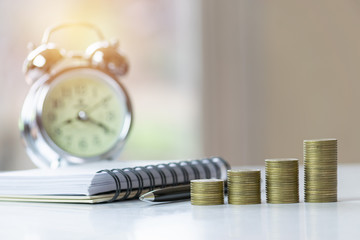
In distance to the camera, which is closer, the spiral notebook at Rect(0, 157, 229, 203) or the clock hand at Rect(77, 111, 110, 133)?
the spiral notebook at Rect(0, 157, 229, 203)

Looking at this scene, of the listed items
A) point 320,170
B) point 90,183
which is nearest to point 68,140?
point 90,183

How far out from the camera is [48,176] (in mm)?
1244

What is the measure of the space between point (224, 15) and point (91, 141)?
2.28m

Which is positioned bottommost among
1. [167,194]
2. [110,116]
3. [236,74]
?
[167,194]

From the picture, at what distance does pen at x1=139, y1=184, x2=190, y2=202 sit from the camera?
1180mm

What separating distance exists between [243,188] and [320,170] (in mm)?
134

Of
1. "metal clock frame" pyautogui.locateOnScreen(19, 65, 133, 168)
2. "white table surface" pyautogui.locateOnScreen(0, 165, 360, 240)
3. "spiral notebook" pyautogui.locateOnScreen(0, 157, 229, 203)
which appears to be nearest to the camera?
"white table surface" pyautogui.locateOnScreen(0, 165, 360, 240)

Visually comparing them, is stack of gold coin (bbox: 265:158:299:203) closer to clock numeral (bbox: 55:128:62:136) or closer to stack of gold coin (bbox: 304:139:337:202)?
stack of gold coin (bbox: 304:139:337:202)

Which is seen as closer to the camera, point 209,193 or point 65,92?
point 209,193

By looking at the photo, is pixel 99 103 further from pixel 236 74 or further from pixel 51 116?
pixel 236 74

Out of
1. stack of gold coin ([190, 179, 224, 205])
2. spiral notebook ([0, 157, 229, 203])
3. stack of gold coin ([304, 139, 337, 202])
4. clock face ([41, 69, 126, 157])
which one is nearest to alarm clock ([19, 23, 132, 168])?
clock face ([41, 69, 126, 157])

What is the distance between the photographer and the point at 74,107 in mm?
1889

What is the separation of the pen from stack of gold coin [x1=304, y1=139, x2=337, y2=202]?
244 mm

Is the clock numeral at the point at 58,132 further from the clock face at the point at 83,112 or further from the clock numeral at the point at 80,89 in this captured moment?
the clock numeral at the point at 80,89
